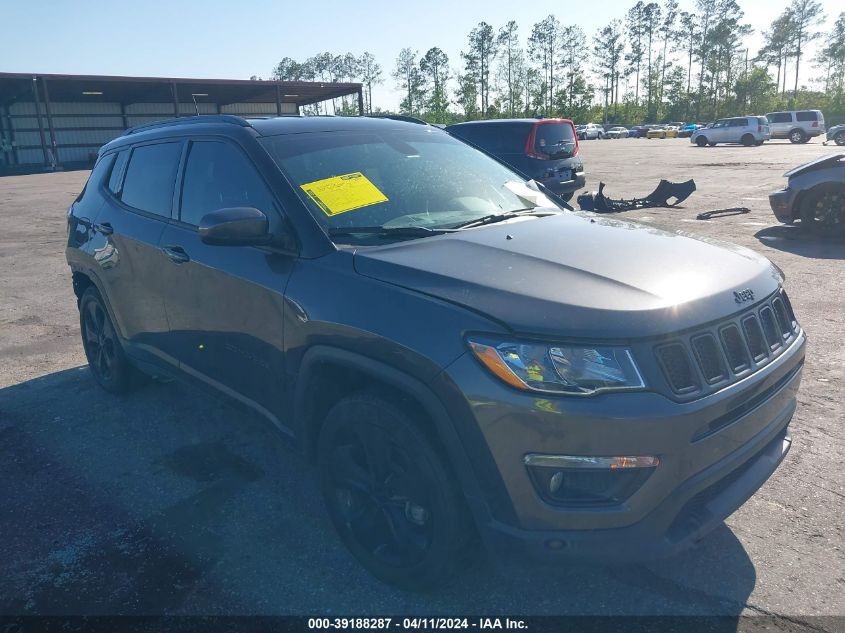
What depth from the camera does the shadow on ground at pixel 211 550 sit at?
2.60 m

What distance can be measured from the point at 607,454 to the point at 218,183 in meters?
2.41

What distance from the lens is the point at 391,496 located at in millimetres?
2582

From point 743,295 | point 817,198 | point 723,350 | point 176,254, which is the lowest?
point 817,198

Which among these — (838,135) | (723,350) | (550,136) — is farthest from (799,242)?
(838,135)

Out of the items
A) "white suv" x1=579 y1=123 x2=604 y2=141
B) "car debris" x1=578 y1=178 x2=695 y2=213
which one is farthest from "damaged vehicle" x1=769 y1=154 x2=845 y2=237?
"white suv" x1=579 y1=123 x2=604 y2=141

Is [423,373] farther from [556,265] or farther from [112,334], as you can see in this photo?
[112,334]

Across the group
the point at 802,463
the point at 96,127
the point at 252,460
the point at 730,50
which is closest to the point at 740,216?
the point at 802,463

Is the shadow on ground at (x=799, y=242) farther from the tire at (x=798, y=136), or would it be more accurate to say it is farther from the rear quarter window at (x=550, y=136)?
the tire at (x=798, y=136)

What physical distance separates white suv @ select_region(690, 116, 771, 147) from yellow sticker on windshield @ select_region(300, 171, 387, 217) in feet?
142

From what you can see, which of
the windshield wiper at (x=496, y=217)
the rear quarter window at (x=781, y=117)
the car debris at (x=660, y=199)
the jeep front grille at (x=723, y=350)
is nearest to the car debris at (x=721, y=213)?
the car debris at (x=660, y=199)

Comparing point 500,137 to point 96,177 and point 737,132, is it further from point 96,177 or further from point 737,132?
point 737,132

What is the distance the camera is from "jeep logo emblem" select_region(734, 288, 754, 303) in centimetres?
245

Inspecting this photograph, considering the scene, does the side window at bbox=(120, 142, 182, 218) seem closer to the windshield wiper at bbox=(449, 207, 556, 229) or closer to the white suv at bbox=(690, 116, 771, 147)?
the windshield wiper at bbox=(449, 207, 556, 229)

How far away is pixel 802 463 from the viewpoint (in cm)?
353
